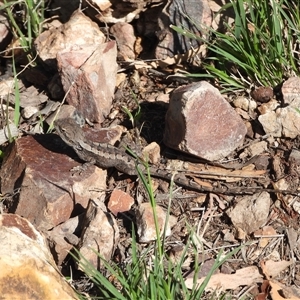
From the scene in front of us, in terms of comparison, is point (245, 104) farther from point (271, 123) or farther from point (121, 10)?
point (121, 10)

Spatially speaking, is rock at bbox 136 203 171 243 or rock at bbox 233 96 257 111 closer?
rock at bbox 136 203 171 243

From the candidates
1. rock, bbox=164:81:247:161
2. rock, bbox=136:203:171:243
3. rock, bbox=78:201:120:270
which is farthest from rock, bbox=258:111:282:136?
rock, bbox=78:201:120:270

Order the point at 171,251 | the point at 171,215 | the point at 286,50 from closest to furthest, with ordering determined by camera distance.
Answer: the point at 171,251 < the point at 171,215 < the point at 286,50

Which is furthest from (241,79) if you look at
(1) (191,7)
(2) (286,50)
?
(1) (191,7)

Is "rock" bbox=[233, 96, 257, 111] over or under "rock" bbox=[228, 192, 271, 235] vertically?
over

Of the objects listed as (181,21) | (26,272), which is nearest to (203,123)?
(181,21)

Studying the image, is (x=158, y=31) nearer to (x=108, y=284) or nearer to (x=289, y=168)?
(x=289, y=168)

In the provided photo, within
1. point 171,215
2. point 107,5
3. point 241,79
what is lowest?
point 171,215

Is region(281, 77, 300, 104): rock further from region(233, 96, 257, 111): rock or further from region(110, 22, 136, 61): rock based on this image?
region(110, 22, 136, 61): rock
